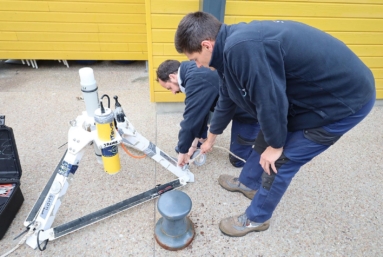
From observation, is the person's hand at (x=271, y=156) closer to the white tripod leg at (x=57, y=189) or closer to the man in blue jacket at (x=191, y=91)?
the man in blue jacket at (x=191, y=91)

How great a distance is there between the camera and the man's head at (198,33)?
1327 mm

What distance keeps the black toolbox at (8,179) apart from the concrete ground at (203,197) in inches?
→ 3.8

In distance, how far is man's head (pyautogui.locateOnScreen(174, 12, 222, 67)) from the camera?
1.33 m

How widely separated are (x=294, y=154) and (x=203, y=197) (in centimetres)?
104

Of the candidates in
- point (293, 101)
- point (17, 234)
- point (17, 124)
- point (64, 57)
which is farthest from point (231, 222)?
point (64, 57)

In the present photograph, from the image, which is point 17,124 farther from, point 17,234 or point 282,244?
point 282,244

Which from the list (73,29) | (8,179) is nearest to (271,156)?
(8,179)

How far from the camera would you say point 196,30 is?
4.34 ft

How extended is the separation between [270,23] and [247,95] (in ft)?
1.16

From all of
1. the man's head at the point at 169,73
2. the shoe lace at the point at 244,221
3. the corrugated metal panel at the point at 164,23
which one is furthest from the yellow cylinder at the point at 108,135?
the corrugated metal panel at the point at 164,23

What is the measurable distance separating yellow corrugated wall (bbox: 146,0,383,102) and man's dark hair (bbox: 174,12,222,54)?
195 cm

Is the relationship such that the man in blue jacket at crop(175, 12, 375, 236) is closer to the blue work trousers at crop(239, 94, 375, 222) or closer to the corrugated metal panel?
the blue work trousers at crop(239, 94, 375, 222)

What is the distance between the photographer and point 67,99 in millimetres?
3996

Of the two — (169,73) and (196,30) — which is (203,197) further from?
(196,30)
